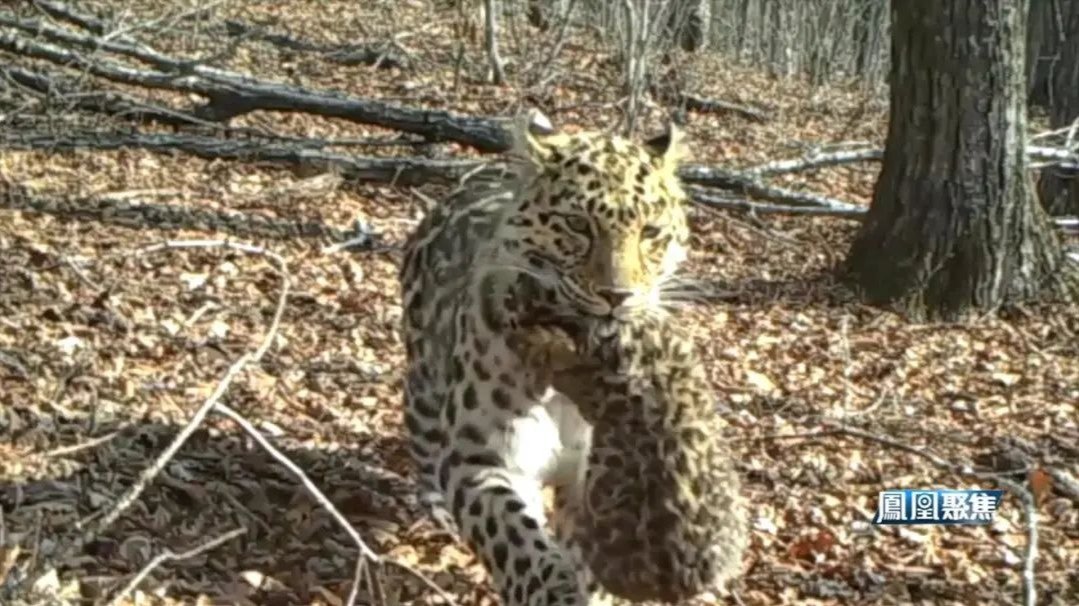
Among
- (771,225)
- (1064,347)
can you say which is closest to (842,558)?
(1064,347)

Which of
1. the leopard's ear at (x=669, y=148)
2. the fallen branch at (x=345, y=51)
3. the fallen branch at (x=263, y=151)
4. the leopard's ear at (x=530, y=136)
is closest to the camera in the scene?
the leopard's ear at (x=530, y=136)

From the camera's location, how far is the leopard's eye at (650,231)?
484cm

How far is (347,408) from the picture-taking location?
700 centimetres

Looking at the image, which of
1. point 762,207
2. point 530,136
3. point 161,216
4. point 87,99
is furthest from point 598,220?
point 87,99

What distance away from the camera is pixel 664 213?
4910 millimetres

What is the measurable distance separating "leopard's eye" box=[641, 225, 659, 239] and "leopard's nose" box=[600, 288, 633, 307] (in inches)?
10.8

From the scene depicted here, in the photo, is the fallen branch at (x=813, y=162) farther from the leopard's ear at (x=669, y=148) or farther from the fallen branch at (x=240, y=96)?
the leopard's ear at (x=669, y=148)

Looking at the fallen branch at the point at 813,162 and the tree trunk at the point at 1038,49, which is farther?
the tree trunk at the point at 1038,49

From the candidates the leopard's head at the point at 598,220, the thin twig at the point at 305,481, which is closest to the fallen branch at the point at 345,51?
the leopard's head at the point at 598,220

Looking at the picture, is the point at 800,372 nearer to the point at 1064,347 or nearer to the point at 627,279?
the point at 1064,347

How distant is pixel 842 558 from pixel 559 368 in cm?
159

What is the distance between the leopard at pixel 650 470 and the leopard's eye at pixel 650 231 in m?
0.30

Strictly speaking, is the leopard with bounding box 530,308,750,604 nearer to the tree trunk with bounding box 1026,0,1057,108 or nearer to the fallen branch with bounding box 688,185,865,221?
the fallen branch with bounding box 688,185,865,221

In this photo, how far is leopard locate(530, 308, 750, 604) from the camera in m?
4.35
